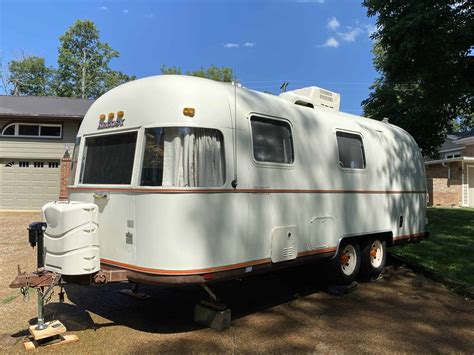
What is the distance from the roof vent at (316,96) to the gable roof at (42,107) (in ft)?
43.5

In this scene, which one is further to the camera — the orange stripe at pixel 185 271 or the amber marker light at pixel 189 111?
the amber marker light at pixel 189 111

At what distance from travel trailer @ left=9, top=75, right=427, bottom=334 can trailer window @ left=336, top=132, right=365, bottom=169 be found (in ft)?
0.65

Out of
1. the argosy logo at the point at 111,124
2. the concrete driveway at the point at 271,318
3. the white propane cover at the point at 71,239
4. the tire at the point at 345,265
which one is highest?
the argosy logo at the point at 111,124

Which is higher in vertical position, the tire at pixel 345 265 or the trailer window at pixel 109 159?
the trailer window at pixel 109 159

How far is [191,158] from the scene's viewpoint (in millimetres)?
4898

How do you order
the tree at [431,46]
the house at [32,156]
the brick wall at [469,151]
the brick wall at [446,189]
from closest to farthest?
the tree at [431,46] < the house at [32,156] < the brick wall at [446,189] < the brick wall at [469,151]

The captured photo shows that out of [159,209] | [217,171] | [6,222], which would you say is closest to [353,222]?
[217,171]

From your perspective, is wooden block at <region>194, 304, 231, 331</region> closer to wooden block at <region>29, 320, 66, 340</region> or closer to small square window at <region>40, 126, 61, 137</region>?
wooden block at <region>29, 320, 66, 340</region>

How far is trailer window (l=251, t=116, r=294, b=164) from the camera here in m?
Answer: 5.59

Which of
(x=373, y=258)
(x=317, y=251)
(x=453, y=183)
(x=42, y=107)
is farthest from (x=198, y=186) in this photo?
(x=453, y=183)

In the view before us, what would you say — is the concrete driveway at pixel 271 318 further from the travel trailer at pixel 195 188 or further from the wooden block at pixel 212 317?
the travel trailer at pixel 195 188

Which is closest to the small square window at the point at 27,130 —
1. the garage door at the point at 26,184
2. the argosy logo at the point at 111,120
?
the garage door at the point at 26,184

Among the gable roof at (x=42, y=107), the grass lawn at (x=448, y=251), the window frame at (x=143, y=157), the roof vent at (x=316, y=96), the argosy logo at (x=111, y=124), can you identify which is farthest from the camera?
the gable roof at (x=42, y=107)

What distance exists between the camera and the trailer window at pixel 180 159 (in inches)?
190
